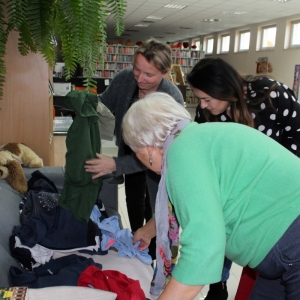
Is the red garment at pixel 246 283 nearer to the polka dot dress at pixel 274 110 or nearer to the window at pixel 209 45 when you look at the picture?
the polka dot dress at pixel 274 110

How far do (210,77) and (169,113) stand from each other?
641mm

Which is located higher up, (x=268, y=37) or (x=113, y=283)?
(x=268, y=37)

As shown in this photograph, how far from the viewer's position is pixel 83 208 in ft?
5.59

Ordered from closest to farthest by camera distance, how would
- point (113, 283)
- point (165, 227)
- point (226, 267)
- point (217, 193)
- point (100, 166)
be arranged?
1. point (217, 193)
2. point (165, 227)
3. point (113, 283)
4. point (226, 267)
5. point (100, 166)

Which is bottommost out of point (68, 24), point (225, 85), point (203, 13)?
point (225, 85)

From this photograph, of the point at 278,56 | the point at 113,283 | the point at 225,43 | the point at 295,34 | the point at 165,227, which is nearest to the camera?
the point at 165,227

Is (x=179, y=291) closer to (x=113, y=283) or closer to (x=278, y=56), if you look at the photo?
(x=113, y=283)

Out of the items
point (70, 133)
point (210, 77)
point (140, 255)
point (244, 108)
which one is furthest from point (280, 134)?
point (70, 133)

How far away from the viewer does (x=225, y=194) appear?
0.82m

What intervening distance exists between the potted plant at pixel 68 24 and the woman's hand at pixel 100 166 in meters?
0.76

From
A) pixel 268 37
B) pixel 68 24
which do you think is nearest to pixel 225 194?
pixel 68 24

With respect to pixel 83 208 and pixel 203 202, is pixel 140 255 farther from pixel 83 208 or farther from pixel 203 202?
pixel 203 202

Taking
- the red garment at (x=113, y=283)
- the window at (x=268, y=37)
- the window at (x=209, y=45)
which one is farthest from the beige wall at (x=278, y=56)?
the red garment at (x=113, y=283)

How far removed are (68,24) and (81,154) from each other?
0.92 metres
